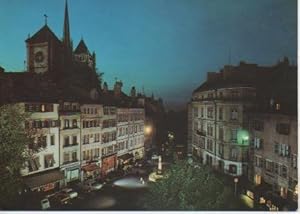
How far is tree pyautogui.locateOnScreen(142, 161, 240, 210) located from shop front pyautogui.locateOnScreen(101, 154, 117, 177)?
334 mm

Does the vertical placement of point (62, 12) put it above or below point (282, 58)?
above

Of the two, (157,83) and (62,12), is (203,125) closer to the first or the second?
(157,83)

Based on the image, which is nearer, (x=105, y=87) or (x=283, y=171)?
(x=283, y=171)

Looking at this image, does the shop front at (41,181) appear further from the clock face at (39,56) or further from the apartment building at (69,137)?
the clock face at (39,56)

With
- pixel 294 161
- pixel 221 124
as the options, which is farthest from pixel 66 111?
pixel 294 161

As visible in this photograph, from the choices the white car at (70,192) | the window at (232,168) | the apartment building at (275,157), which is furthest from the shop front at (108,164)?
the apartment building at (275,157)

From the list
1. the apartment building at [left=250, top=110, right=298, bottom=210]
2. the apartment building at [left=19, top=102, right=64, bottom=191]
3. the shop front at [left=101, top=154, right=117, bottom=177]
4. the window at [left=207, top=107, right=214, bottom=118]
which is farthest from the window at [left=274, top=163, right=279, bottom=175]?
the apartment building at [left=19, top=102, right=64, bottom=191]

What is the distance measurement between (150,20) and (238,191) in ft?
4.49

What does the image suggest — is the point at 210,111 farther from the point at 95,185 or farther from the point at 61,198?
the point at 61,198

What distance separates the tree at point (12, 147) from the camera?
2.46 metres

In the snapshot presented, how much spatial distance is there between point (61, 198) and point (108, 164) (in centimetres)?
41

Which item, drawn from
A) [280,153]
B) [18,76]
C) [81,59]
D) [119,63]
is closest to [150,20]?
[119,63]

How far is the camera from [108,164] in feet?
8.59

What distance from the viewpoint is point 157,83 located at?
8.27 feet
